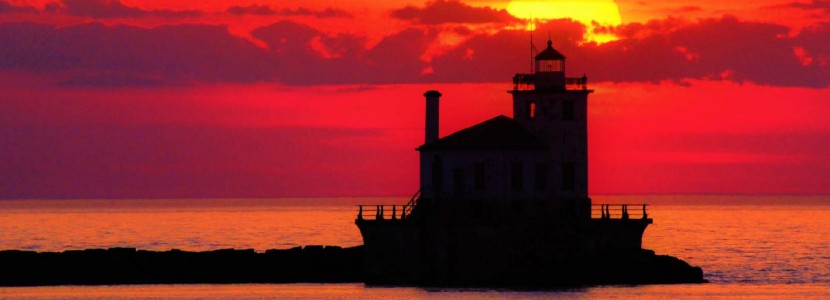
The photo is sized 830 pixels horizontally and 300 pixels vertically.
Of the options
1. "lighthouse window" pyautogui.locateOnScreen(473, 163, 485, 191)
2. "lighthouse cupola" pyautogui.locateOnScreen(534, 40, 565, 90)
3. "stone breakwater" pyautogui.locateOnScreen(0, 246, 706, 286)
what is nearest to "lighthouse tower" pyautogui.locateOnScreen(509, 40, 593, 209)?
"lighthouse cupola" pyautogui.locateOnScreen(534, 40, 565, 90)

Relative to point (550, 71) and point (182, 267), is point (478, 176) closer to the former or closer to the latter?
point (550, 71)

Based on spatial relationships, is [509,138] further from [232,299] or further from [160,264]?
[160,264]

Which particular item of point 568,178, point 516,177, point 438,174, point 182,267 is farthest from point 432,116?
point 182,267

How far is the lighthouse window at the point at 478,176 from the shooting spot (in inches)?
3039

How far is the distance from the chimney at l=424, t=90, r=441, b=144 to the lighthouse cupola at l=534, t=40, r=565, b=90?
4724mm

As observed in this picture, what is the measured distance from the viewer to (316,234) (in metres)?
161

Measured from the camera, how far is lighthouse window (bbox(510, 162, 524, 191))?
253 feet

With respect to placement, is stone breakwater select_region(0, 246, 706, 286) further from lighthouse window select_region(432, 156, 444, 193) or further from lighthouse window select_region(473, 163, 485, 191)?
lighthouse window select_region(473, 163, 485, 191)

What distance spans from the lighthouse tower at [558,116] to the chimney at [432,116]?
3.61 metres

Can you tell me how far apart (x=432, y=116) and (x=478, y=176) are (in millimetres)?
4744

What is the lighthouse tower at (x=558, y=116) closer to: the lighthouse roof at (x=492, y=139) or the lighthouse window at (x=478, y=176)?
the lighthouse roof at (x=492, y=139)

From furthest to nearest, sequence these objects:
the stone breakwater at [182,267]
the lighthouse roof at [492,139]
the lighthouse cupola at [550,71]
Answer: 1. the stone breakwater at [182,267]
2. the lighthouse cupola at [550,71]
3. the lighthouse roof at [492,139]

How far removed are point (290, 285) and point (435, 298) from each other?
47.3 ft

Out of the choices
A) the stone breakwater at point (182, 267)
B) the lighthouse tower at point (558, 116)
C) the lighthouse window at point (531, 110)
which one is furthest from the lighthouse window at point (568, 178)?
the stone breakwater at point (182, 267)
